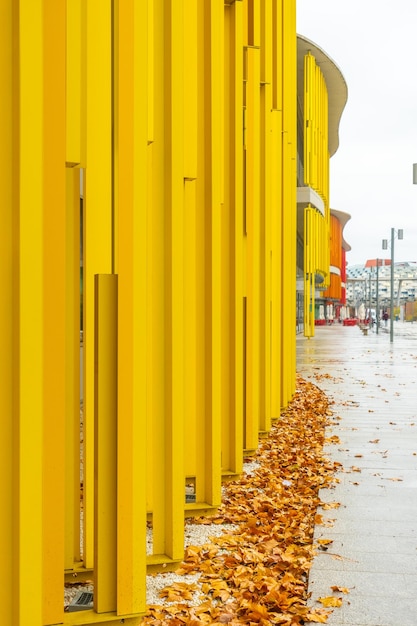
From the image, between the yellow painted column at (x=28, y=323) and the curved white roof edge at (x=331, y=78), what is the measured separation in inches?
1454

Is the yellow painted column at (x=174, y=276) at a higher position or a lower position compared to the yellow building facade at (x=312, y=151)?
lower

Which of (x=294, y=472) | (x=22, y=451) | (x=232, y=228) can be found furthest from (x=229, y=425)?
(x=22, y=451)

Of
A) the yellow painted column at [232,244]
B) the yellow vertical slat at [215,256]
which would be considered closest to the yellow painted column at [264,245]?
the yellow painted column at [232,244]

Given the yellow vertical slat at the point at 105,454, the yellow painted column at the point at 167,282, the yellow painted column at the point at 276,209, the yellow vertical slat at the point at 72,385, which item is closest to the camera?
the yellow vertical slat at the point at 105,454

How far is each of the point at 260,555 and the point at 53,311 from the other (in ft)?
7.58

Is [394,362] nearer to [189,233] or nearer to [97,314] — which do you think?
[189,233]

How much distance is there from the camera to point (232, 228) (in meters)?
7.07

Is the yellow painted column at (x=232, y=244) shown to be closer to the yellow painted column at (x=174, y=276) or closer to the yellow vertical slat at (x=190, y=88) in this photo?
the yellow vertical slat at (x=190, y=88)

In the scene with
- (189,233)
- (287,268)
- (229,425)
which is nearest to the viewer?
(189,233)

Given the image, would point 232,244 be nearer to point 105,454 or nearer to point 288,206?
point 105,454

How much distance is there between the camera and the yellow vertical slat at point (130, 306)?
3.87m

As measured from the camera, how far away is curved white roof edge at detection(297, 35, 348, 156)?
38166 millimetres

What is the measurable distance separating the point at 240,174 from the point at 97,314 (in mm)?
3623

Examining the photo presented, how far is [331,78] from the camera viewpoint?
4394 centimetres
